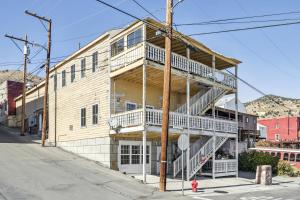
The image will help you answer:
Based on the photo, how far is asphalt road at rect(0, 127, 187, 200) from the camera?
16.1 metres

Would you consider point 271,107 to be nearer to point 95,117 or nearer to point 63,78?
point 63,78

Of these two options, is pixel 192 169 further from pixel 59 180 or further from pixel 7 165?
pixel 7 165

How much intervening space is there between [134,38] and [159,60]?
7.30 feet

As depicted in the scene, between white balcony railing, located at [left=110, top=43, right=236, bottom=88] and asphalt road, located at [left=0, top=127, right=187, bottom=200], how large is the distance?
6.64 metres

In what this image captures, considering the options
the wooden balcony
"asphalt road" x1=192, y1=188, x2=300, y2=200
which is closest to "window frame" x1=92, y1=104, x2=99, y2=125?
the wooden balcony

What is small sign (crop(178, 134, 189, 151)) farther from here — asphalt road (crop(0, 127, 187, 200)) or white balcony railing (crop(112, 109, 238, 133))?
white balcony railing (crop(112, 109, 238, 133))

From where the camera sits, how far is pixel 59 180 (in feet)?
61.7

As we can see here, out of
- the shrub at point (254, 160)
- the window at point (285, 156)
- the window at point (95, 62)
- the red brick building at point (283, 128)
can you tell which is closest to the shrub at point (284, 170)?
the shrub at point (254, 160)

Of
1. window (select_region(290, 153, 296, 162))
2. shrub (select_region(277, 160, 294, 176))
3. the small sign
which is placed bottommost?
shrub (select_region(277, 160, 294, 176))

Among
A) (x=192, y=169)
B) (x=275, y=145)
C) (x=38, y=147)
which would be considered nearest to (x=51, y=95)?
(x=38, y=147)

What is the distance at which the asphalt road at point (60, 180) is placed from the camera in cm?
1609

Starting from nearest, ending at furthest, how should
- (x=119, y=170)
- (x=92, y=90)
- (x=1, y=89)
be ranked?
(x=119, y=170) → (x=92, y=90) → (x=1, y=89)

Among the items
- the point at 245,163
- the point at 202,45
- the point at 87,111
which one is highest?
the point at 202,45

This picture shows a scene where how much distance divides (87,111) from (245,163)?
49.6 ft
